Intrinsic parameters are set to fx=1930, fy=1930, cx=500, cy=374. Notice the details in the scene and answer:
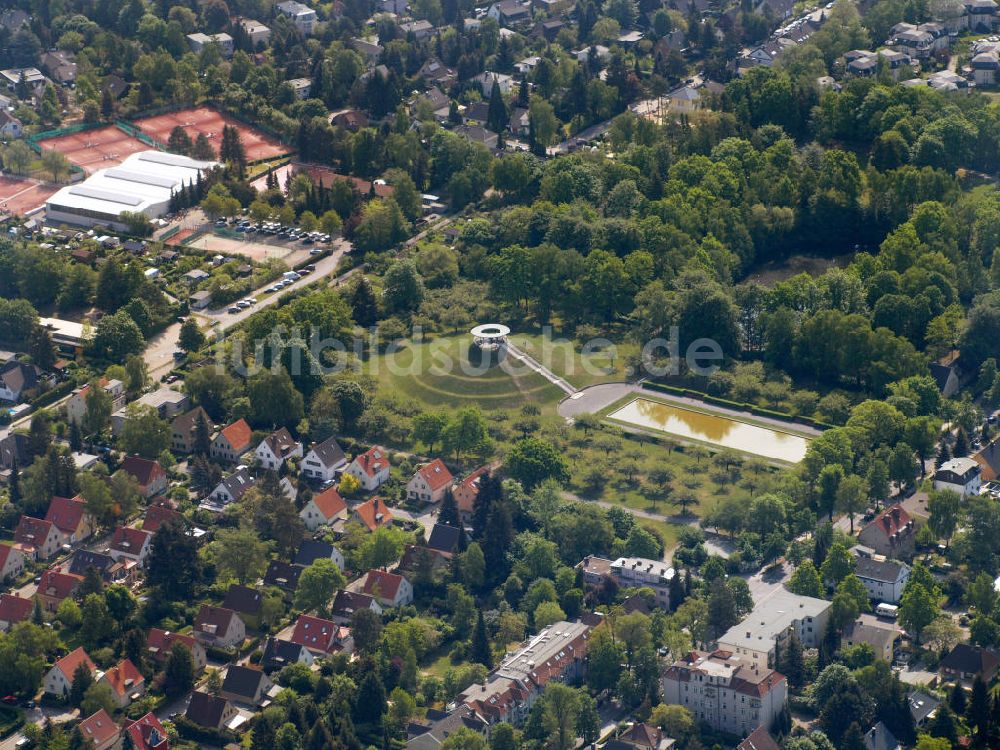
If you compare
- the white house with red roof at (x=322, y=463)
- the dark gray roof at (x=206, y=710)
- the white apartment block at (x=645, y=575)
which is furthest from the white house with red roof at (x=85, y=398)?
the white apartment block at (x=645, y=575)

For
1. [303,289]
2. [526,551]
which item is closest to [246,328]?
[303,289]

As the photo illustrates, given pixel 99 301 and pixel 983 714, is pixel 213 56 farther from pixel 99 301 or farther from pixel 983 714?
pixel 983 714

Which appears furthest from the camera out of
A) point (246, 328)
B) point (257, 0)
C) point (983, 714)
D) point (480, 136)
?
point (257, 0)

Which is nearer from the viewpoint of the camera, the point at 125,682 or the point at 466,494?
the point at 125,682

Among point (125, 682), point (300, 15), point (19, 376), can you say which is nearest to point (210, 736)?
point (125, 682)

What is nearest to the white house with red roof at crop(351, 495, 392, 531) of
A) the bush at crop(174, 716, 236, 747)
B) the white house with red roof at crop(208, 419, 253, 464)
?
the white house with red roof at crop(208, 419, 253, 464)

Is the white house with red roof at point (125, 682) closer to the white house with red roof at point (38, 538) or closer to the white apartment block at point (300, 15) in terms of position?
the white house with red roof at point (38, 538)

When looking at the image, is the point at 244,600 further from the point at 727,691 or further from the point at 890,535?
the point at 890,535
